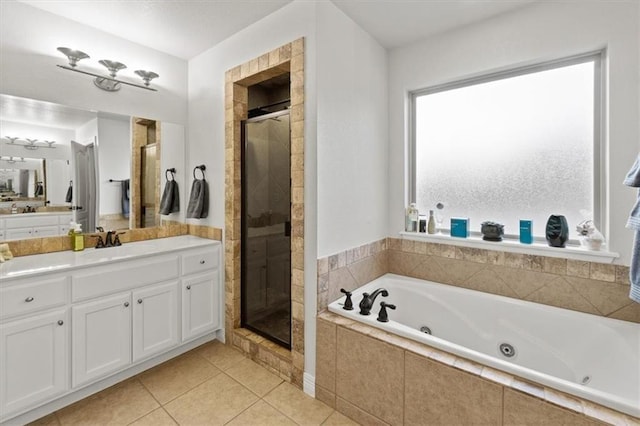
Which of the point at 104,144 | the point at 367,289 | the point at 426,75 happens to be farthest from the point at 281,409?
the point at 426,75

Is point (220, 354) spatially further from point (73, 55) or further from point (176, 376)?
point (73, 55)

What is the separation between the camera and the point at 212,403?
190 cm

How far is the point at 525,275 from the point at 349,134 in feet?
5.34

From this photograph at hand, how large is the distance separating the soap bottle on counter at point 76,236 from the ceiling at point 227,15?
156 cm

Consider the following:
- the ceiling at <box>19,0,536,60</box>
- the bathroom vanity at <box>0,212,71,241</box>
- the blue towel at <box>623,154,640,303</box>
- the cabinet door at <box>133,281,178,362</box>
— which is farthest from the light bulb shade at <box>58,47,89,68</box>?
the blue towel at <box>623,154,640,303</box>

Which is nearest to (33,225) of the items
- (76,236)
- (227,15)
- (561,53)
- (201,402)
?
(76,236)

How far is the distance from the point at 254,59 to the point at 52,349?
91.8 inches

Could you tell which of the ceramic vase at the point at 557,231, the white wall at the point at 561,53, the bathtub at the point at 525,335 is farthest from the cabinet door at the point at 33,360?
the ceramic vase at the point at 557,231

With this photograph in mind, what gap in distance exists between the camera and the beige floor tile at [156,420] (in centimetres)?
173

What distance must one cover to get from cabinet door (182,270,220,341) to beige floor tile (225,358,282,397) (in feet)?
1.49

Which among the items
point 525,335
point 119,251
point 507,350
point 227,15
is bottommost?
point 507,350

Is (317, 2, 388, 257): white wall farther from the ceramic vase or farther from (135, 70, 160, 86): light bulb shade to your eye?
(135, 70, 160, 86): light bulb shade

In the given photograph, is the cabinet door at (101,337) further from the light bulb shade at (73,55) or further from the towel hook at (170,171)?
the light bulb shade at (73,55)

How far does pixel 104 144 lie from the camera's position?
2447 millimetres
